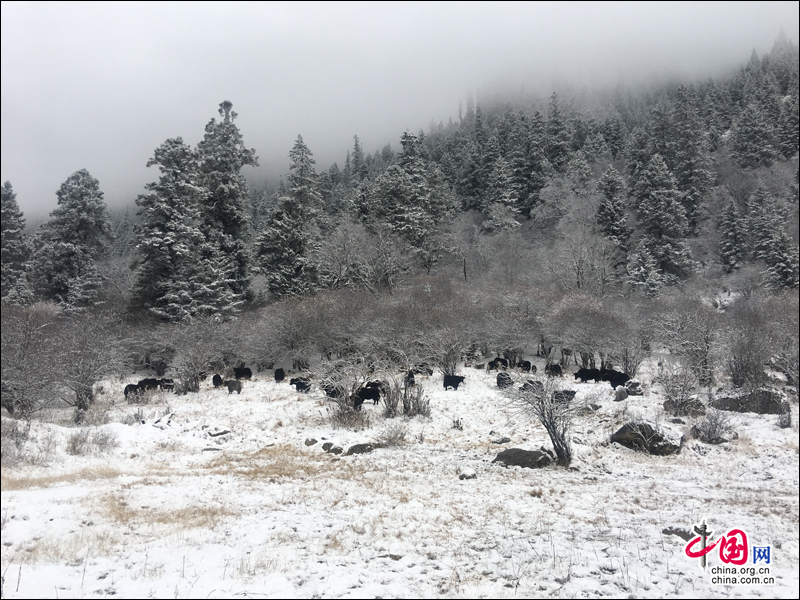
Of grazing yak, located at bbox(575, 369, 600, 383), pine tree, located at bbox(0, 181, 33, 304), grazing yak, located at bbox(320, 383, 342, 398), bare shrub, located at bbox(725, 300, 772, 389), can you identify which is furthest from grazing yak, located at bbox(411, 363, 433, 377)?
pine tree, located at bbox(0, 181, 33, 304)

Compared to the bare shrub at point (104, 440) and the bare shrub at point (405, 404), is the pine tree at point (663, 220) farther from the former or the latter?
the bare shrub at point (104, 440)

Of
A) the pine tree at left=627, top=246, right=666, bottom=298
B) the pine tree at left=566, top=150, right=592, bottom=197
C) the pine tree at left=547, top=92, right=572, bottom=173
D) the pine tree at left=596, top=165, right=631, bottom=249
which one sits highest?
the pine tree at left=547, top=92, right=572, bottom=173

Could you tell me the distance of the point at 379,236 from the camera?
123 ft

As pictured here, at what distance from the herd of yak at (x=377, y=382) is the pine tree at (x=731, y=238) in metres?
21.0

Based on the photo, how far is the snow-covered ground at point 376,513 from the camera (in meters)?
5.43

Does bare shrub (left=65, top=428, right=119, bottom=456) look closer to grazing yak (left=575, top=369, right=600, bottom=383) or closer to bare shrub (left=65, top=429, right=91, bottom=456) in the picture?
bare shrub (left=65, top=429, right=91, bottom=456)

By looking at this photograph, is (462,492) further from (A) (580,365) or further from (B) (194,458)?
(A) (580,365)

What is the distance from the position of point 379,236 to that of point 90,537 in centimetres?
3248

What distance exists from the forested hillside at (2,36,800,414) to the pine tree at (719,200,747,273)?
11.5 inches

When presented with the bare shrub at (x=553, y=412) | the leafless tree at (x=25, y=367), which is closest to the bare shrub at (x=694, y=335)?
the bare shrub at (x=553, y=412)

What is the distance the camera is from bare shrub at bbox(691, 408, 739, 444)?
12.4 m

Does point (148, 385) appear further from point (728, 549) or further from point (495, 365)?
point (728, 549)

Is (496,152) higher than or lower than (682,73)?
lower

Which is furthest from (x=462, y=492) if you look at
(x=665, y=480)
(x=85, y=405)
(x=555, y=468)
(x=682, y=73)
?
(x=682, y=73)
